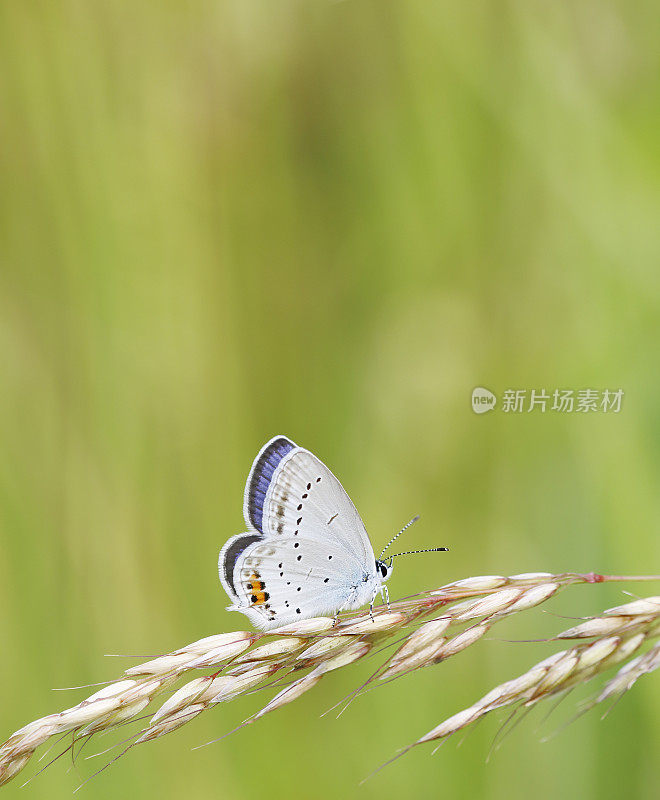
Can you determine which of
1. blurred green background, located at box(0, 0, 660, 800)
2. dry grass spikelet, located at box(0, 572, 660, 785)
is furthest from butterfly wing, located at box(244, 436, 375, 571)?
blurred green background, located at box(0, 0, 660, 800)

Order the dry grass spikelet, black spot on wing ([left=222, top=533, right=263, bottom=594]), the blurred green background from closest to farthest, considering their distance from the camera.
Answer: the dry grass spikelet, black spot on wing ([left=222, top=533, right=263, bottom=594]), the blurred green background

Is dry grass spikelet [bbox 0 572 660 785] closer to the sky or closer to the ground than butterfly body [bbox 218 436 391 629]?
closer to the ground

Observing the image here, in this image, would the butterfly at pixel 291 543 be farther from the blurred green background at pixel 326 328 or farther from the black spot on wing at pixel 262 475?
the blurred green background at pixel 326 328

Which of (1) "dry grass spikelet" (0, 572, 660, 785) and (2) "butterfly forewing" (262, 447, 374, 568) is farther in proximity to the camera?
(2) "butterfly forewing" (262, 447, 374, 568)

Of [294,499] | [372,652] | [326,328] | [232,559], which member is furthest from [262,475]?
[326,328]

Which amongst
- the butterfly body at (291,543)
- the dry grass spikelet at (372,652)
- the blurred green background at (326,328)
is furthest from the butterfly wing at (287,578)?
the blurred green background at (326,328)

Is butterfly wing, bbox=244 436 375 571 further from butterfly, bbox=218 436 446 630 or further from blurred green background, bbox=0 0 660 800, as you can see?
blurred green background, bbox=0 0 660 800

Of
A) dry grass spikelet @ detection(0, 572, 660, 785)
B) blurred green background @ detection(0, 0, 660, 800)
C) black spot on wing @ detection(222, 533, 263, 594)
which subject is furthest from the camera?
blurred green background @ detection(0, 0, 660, 800)

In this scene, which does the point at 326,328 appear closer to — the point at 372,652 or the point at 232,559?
the point at 232,559

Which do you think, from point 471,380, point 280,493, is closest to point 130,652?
point 280,493
